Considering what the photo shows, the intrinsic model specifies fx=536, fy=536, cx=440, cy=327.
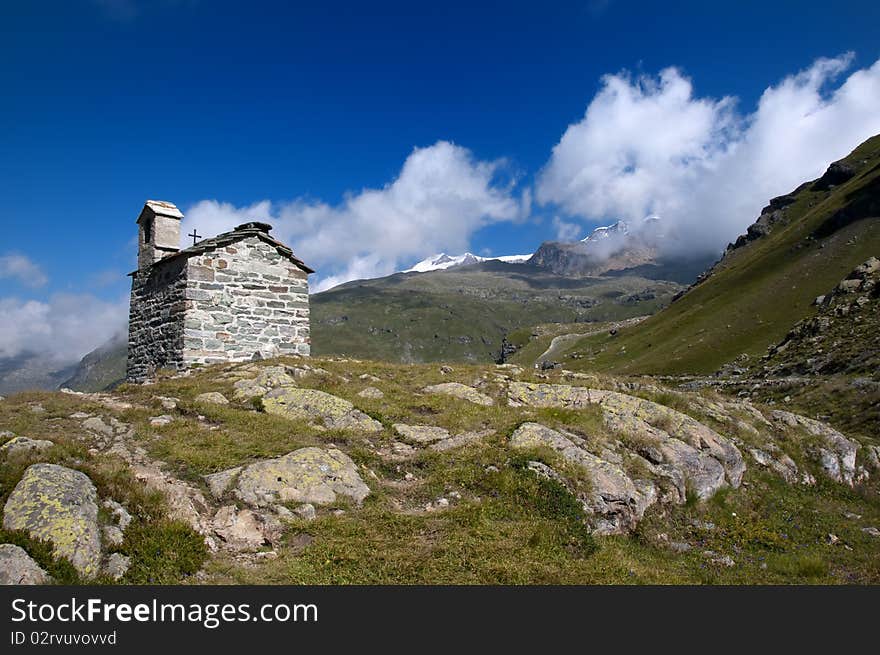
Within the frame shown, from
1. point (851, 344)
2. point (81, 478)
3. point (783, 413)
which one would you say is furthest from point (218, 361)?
point (851, 344)

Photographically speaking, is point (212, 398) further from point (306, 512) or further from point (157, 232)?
point (157, 232)

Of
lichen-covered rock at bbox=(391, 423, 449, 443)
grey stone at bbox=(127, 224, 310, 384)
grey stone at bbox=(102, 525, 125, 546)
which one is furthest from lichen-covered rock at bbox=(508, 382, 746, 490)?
grey stone at bbox=(102, 525, 125, 546)

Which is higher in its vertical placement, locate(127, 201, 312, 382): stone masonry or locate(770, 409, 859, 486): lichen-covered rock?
locate(127, 201, 312, 382): stone masonry

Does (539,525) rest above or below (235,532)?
below

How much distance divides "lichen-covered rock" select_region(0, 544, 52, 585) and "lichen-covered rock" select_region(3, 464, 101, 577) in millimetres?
314

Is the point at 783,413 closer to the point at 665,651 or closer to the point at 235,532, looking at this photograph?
the point at 665,651

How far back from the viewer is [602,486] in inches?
503

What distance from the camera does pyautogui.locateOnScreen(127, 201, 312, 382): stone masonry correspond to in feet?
76.7

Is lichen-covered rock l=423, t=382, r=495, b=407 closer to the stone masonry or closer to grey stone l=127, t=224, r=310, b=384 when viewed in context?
the stone masonry

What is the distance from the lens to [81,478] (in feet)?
30.2

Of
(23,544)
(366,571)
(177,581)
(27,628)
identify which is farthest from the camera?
(366,571)

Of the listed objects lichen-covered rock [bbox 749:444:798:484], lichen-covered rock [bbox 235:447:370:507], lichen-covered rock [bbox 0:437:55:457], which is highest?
lichen-covered rock [bbox 0:437:55:457]

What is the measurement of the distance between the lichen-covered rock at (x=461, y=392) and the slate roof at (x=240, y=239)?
10.6 meters

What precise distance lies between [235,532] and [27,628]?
11.3ft
